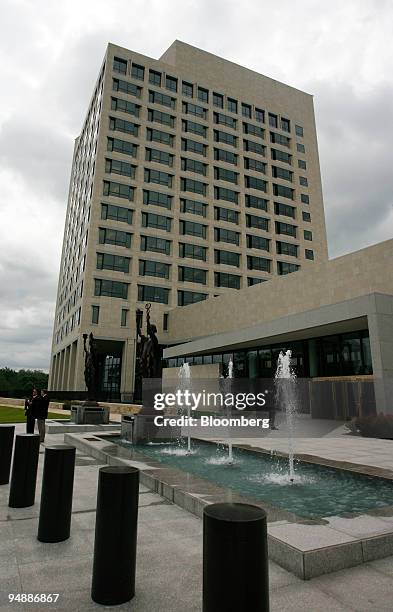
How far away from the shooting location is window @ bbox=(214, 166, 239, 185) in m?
55.9

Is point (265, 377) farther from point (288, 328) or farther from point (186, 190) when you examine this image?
point (186, 190)

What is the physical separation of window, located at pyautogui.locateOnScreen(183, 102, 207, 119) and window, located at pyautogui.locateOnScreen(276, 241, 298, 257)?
22878 mm

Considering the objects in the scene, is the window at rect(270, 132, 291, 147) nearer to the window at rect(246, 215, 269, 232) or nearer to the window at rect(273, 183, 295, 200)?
the window at rect(273, 183, 295, 200)

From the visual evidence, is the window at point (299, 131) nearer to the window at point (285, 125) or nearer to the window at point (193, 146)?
the window at point (285, 125)

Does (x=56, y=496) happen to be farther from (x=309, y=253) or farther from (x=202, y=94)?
(x=202, y=94)

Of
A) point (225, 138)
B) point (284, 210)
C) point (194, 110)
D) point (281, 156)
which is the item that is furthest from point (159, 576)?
point (281, 156)

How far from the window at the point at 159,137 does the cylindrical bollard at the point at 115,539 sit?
2182 inches

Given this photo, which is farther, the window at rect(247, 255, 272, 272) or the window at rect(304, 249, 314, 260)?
the window at rect(304, 249, 314, 260)

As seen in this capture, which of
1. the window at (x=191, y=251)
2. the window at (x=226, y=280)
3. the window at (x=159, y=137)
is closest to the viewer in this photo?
the window at (x=191, y=251)

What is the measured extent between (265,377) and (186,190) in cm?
3137

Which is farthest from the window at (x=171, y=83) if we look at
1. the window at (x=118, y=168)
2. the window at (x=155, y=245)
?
the window at (x=155, y=245)

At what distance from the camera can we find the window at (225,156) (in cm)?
5688

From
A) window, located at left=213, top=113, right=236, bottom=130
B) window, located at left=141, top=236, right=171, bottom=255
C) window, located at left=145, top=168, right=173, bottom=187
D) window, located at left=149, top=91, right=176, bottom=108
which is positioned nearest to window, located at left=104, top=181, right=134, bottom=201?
window, located at left=145, top=168, right=173, bottom=187

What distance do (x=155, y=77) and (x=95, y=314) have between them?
36.9 meters
